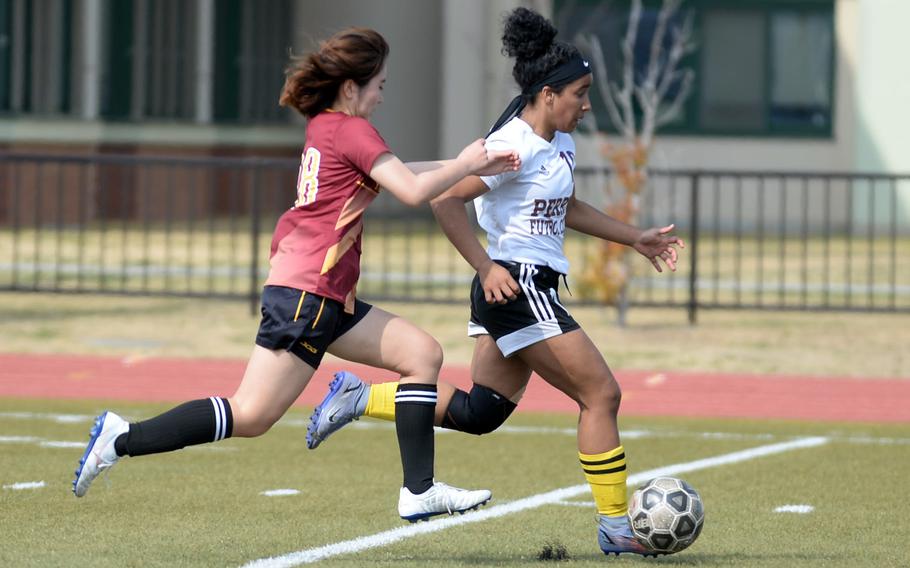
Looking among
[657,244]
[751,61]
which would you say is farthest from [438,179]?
[751,61]

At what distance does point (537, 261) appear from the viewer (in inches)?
263

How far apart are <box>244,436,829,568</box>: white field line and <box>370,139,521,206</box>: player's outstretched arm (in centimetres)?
138

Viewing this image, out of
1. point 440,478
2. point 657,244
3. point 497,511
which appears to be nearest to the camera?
point 657,244

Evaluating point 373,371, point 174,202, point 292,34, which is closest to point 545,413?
point 373,371

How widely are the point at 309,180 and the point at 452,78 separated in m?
23.6

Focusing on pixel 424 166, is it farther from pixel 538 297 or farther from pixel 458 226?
pixel 538 297

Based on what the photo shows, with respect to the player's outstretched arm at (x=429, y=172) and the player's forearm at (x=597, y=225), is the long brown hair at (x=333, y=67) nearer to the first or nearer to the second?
the player's outstretched arm at (x=429, y=172)

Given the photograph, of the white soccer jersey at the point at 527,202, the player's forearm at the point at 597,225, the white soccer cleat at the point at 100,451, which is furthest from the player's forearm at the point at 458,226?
the white soccer cleat at the point at 100,451

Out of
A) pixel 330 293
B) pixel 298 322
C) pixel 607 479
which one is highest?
pixel 330 293

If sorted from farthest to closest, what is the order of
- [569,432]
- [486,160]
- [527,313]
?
[569,432] → [527,313] → [486,160]

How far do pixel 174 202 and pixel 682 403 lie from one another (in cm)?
1793

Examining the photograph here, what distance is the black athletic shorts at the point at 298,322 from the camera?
6.30 m

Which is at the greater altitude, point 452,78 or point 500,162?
point 452,78

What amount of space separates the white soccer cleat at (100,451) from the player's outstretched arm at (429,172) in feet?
4.33
